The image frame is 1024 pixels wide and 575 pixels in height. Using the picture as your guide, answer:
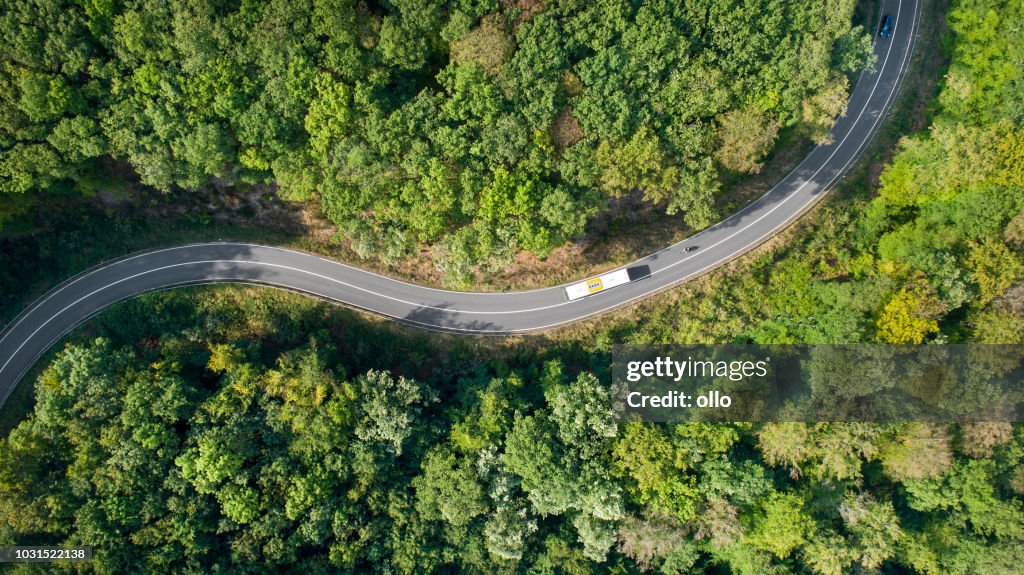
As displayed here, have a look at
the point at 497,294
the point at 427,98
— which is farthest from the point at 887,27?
the point at 497,294

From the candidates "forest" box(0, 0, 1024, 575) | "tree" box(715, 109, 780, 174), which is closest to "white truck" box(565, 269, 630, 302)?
"forest" box(0, 0, 1024, 575)

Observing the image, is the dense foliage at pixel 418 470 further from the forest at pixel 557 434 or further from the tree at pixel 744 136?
the tree at pixel 744 136

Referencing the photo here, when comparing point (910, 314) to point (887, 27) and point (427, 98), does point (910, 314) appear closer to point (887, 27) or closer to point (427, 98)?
point (887, 27)

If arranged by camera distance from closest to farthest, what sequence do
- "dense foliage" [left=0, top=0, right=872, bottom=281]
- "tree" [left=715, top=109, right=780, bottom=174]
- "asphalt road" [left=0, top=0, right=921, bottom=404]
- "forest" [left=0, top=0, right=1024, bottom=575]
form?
"dense foliage" [left=0, top=0, right=872, bottom=281] < "forest" [left=0, top=0, right=1024, bottom=575] < "tree" [left=715, top=109, right=780, bottom=174] < "asphalt road" [left=0, top=0, right=921, bottom=404]

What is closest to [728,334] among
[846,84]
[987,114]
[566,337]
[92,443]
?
[566,337]

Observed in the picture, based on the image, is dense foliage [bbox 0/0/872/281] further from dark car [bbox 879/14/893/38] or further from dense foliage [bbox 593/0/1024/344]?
dense foliage [bbox 593/0/1024/344]

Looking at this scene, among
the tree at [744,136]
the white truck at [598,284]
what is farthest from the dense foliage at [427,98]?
the white truck at [598,284]
